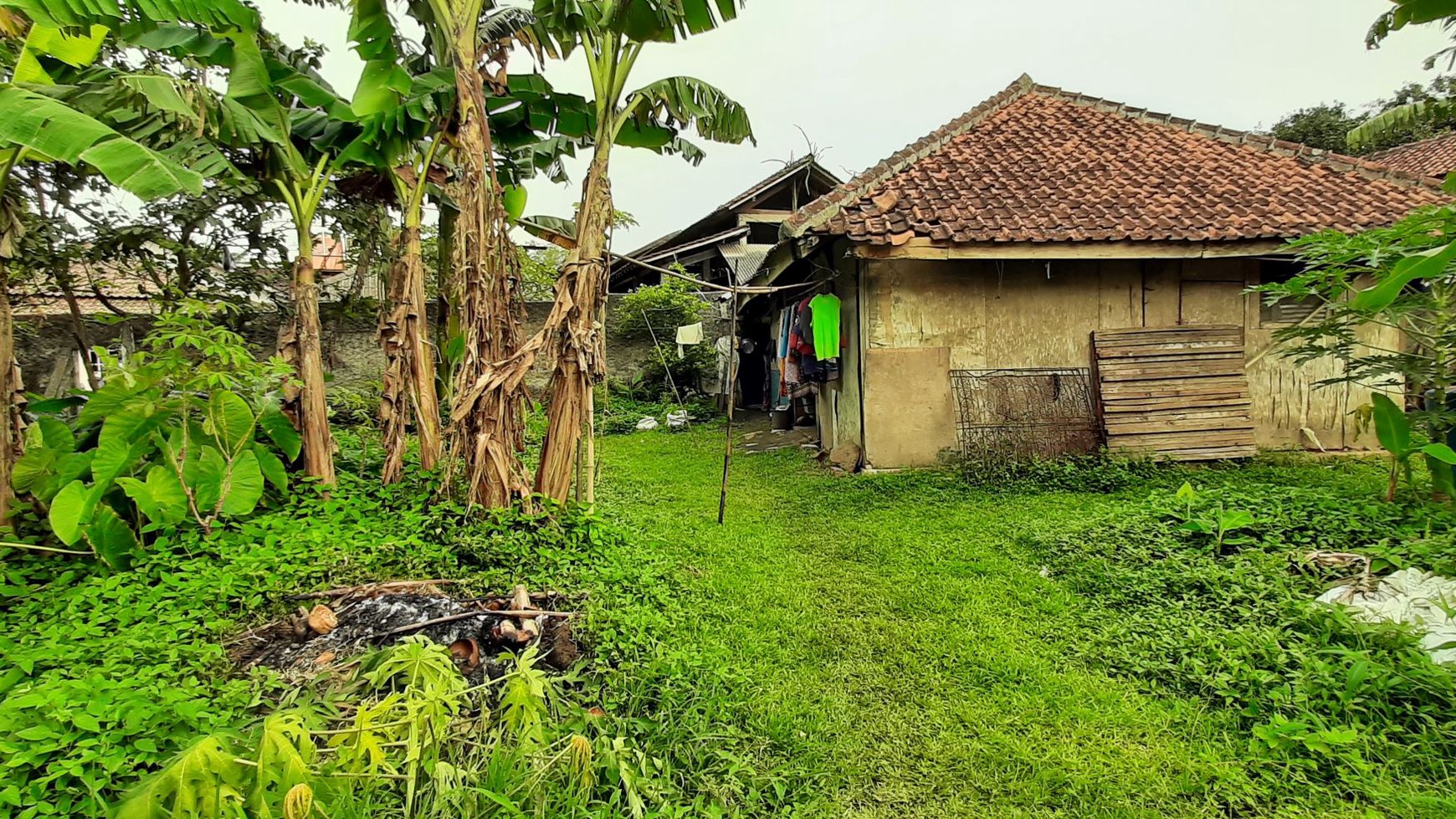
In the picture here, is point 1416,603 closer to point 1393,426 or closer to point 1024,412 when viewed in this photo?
point 1393,426

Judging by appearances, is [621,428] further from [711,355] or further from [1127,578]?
[1127,578]

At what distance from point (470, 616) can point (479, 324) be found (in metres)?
2.04

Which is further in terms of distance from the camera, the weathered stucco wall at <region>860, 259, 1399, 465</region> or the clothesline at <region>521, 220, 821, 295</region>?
the weathered stucco wall at <region>860, 259, 1399, 465</region>

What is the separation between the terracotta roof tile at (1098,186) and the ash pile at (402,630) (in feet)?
16.0

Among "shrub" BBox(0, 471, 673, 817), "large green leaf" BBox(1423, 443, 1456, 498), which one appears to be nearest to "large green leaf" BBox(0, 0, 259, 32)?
"shrub" BBox(0, 471, 673, 817)

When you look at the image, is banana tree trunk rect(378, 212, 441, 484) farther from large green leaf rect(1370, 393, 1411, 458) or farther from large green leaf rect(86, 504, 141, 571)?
large green leaf rect(1370, 393, 1411, 458)

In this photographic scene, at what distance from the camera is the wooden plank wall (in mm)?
7211

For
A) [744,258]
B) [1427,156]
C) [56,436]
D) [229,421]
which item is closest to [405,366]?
[229,421]

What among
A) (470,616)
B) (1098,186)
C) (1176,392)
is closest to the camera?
(470,616)

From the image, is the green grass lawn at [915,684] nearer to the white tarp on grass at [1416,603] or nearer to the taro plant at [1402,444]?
the white tarp on grass at [1416,603]

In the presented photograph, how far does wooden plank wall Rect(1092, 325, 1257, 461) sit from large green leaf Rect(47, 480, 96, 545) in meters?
8.43

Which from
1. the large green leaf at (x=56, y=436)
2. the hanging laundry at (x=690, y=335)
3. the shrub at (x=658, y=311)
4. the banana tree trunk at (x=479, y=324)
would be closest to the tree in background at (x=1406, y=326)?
the banana tree trunk at (x=479, y=324)

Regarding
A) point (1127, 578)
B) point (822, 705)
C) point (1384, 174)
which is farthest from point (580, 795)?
point (1384, 174)

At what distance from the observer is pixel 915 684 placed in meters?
3.30
